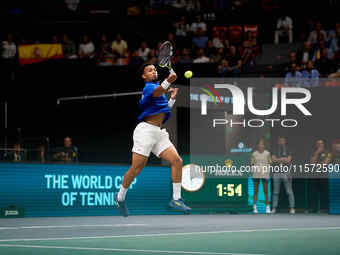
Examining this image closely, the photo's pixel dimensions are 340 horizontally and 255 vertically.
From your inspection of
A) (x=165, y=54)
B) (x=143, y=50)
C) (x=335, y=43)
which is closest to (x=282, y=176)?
(x=335, y=43)

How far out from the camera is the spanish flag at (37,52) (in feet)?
61.3

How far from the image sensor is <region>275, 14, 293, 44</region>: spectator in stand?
19.8m

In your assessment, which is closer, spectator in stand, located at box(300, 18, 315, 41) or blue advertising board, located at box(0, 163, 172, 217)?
blue advertising board, located at box(0, 163, 172, 217)

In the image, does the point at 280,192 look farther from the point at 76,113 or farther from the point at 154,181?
the point at 76,113

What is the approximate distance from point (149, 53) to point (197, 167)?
17.8 ft

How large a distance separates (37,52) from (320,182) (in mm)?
10298

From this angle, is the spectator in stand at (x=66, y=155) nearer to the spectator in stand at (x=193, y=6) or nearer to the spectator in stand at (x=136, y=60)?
the spectator in stand at (x=136, y=60)

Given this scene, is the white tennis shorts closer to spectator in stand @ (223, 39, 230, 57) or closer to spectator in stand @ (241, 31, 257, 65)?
spectator in stand @ (223, 39, 230, 57)

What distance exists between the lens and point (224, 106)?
56.2ft

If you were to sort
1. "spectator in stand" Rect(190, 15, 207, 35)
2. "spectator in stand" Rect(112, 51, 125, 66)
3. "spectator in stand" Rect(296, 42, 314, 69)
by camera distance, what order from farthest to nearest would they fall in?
"spectator in stand" Rect(190, 15, 207, 35)
"spectator in stand" Rect(112, 51, 125, 66)
"spectator in stand" Rect(296, 42, 314, 69)

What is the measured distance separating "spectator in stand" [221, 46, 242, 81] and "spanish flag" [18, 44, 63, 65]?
19.1 ft

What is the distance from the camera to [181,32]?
20.1 metres

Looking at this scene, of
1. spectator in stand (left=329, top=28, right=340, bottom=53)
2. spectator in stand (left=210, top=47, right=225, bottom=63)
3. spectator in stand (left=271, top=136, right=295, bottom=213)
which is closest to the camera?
spectator in stand (left=271, top=136, right=295, bottom=213)

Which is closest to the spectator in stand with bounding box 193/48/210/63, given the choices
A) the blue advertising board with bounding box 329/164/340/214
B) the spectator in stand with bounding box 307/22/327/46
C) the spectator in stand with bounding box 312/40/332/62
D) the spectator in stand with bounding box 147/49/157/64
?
the spectator in stand with bounding box 147/49/157/64
